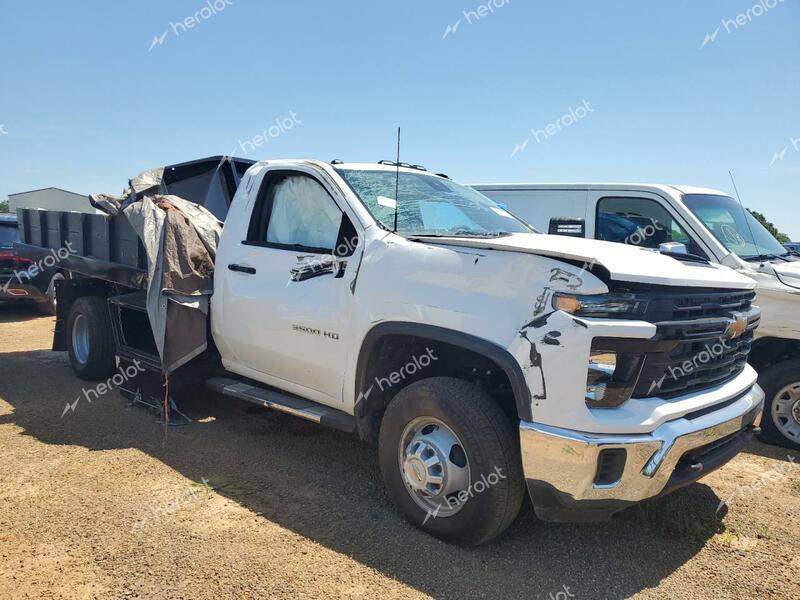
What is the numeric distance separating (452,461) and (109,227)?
13.9 ft

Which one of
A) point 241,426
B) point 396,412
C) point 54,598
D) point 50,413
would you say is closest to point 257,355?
point 241,426

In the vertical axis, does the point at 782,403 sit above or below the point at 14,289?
below

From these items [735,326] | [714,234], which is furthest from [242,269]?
[714,234]

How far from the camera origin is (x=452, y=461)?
129 inches

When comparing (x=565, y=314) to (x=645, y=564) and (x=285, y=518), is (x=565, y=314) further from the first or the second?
(x=285, y=518)

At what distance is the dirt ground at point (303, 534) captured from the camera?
3.00 meters

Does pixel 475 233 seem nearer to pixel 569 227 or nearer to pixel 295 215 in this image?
pixel 569 227

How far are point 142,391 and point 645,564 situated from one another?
4356 mm

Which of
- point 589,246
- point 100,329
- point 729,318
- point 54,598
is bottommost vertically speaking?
point 54,598

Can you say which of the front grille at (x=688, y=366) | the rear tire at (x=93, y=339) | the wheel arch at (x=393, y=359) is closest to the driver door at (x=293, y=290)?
the wheel arch at (x=393, y=359)

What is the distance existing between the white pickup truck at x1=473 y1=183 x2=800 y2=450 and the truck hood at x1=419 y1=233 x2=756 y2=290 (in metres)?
1.38

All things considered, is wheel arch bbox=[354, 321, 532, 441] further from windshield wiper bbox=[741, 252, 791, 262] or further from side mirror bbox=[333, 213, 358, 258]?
windshield wiper bbox=[741, 252, 791, 262]

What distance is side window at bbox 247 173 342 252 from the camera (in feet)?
13.7

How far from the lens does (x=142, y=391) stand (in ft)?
18.4
